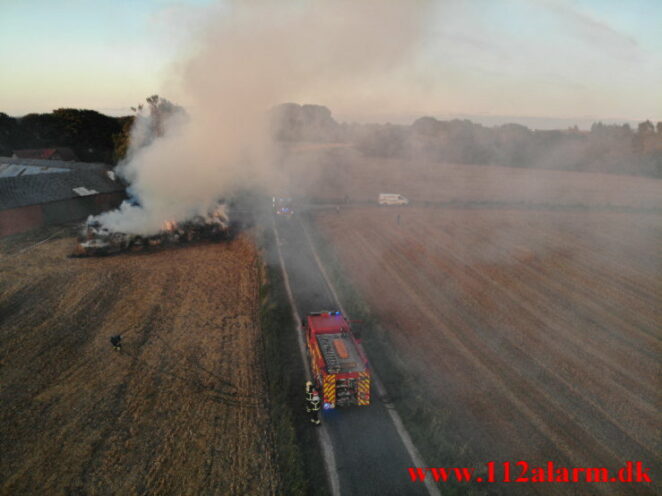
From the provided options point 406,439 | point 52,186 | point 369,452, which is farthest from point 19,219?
point 406,439

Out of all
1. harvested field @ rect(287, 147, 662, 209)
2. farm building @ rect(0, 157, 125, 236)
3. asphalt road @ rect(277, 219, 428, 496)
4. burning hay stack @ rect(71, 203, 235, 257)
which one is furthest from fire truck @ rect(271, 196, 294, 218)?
asphalt road @ rect(277, 219, 428, 496)

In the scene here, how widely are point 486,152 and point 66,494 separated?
49.4 meters

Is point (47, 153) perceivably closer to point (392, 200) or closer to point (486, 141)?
point (392, 200)

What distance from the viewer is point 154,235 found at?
1078 inches

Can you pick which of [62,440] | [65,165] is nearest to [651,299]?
[62,440]

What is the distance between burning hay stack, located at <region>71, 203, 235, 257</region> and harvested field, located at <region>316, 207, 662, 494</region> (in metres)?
9.21

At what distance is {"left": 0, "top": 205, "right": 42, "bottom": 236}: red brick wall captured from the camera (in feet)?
102

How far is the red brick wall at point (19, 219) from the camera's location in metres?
31.0

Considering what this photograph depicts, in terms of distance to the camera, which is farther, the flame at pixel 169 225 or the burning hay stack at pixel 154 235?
the flame at pixel 169 225

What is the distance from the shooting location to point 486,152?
4672cm

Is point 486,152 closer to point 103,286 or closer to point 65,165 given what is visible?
point 103,286

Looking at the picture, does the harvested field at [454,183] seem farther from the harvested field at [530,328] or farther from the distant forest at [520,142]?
the harvested field at [530,328]

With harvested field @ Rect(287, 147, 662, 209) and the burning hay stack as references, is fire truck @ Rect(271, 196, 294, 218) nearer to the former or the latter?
the burning hay stack

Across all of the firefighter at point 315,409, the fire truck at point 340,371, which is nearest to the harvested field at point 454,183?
the fire truck at point 340,371
